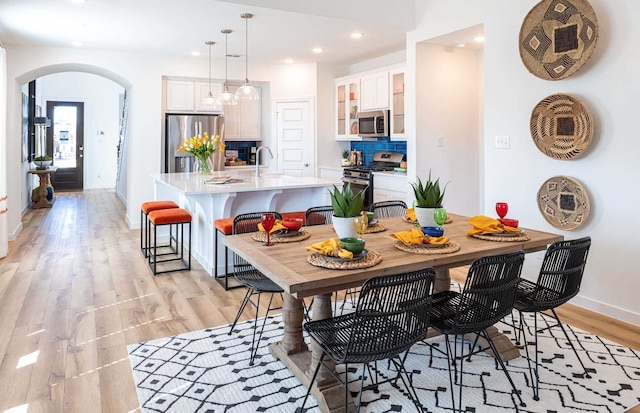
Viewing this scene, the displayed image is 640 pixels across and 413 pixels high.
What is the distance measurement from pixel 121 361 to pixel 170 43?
468cm

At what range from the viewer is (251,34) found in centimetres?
559

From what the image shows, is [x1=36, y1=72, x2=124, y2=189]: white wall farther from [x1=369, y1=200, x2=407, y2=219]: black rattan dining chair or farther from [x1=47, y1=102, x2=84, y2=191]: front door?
[x1=369, y1=200, x2=407, y2=219]: black rattan dining chair

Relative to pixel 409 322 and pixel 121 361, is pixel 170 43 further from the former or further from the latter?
pixel 409 322

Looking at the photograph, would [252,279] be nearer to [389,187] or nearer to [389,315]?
[389,315]

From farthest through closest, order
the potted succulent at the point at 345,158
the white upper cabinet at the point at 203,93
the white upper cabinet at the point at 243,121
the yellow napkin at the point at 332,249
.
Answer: the white upper cabinet at the point at 243,121, the potted succulent at the point at 345,158, the white upper cabinet at the point at 203,93, the yellow napkin at the point at 332,249

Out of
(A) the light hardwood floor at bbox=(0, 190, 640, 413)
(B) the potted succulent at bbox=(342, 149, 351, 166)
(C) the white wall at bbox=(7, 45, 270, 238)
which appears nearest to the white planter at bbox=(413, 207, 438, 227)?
(A) the light hardwood floor at bbox=(0, 190, 640, 413)

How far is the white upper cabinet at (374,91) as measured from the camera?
6.42 metres

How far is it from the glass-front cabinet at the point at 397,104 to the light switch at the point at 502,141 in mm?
2009

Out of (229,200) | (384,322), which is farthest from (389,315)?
(229,200)

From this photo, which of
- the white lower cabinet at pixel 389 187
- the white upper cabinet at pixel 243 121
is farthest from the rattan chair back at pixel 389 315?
the white upper cabinet at pixel 243 121

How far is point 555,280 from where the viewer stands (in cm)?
245

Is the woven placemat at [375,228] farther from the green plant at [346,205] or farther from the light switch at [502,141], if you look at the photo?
the light switch at [502,141]

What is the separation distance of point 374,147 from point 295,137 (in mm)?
1398

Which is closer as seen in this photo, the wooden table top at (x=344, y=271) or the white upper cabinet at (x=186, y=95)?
Result: the wooden table top at (x=344, y=271)
